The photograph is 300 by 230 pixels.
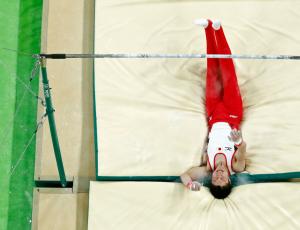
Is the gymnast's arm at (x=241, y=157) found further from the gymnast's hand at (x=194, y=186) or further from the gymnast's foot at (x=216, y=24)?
the gymnast's foot at (x=216, y=24)

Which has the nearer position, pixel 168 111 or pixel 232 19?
pixel 168 111

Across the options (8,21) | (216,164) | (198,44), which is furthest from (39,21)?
(216,164)

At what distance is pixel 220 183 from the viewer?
2482 millimetres

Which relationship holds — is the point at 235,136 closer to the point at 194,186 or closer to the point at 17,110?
the point at 194,186

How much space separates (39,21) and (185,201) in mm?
1908

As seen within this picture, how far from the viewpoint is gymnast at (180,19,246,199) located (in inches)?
98.8

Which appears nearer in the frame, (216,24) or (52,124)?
(52,124)

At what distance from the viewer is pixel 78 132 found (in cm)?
287

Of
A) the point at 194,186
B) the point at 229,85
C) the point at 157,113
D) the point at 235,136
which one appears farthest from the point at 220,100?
the point at 194,186

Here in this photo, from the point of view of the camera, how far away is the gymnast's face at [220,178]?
2.48m

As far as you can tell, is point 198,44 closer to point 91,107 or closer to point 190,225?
point 91,107

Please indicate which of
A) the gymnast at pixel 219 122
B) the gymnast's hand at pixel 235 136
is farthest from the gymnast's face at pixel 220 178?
the gymnast's hand at pixel 235 136

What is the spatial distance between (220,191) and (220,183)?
1.9 inches

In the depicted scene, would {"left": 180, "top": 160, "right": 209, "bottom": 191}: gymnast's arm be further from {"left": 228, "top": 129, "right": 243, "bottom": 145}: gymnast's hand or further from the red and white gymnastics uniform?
{"left": 228, "top": 129, "right": 243, "bottom": 145}: gymnast's hand
